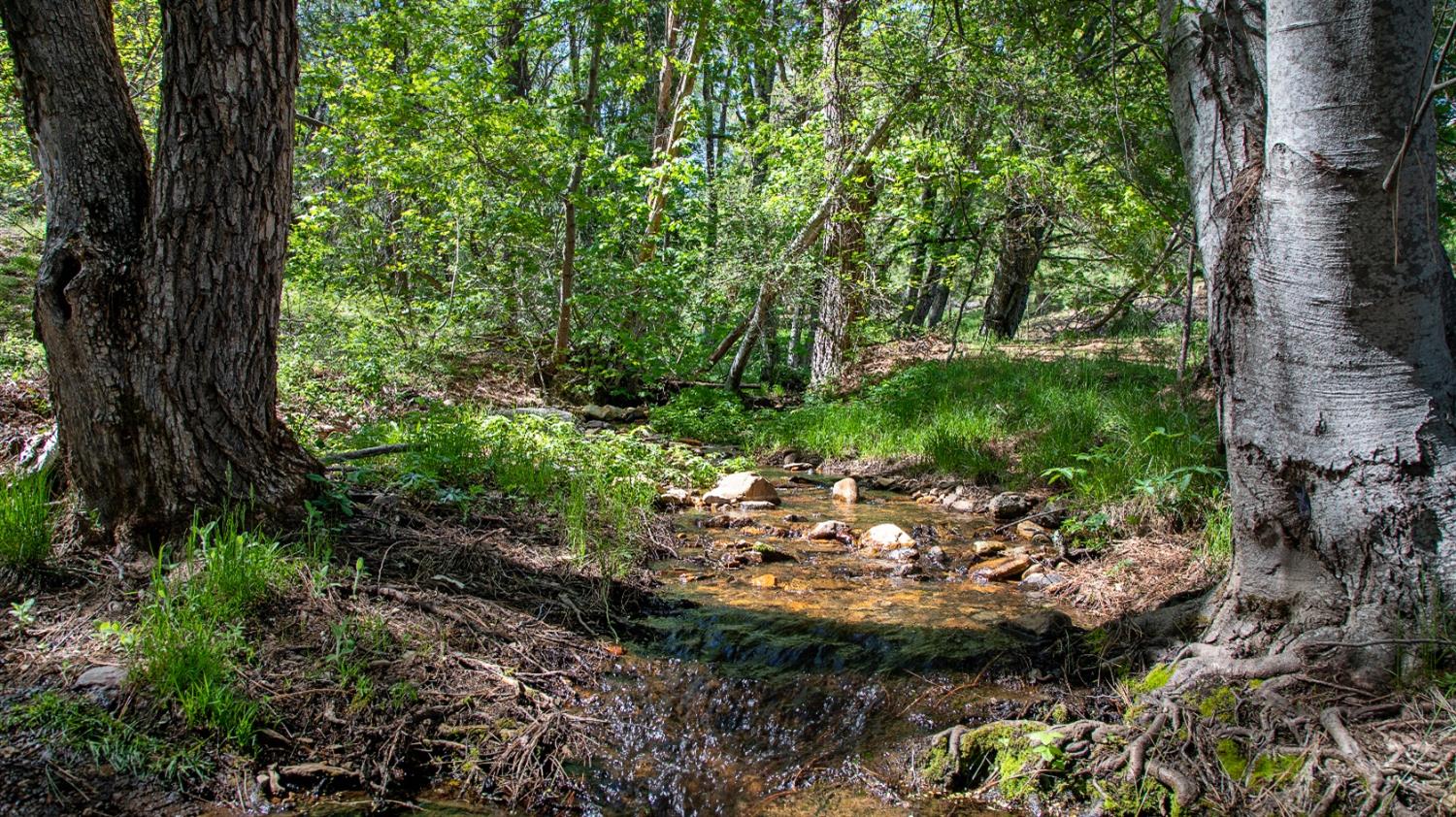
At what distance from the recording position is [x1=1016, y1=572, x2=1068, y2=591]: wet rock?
182 inches

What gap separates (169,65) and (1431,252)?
4833mm

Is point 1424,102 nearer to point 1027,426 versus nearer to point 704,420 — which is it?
point 1027,426

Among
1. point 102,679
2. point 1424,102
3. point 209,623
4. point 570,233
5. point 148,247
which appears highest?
point 570,233

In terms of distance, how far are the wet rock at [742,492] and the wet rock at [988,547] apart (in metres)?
1.91

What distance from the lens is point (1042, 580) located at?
4699 millimetres

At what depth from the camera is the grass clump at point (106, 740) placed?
94.9 inches

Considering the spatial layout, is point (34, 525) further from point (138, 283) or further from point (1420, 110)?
point (1420, 110)

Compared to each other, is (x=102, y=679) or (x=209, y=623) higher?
(x=209, y=623)

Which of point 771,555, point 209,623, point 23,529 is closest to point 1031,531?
point 771,555

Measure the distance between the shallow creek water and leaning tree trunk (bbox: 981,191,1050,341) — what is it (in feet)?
27.3

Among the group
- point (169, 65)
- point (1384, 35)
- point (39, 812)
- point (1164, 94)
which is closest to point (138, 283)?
point (169, 65)

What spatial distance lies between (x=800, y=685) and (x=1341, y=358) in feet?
7.54

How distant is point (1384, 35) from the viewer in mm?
2557

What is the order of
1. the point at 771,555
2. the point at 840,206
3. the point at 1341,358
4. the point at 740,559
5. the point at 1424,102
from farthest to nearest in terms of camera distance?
the point at 840,206 → the point at 771,555 → the point at 740,559 → the point at 1341,358 → the point at 1424,102
